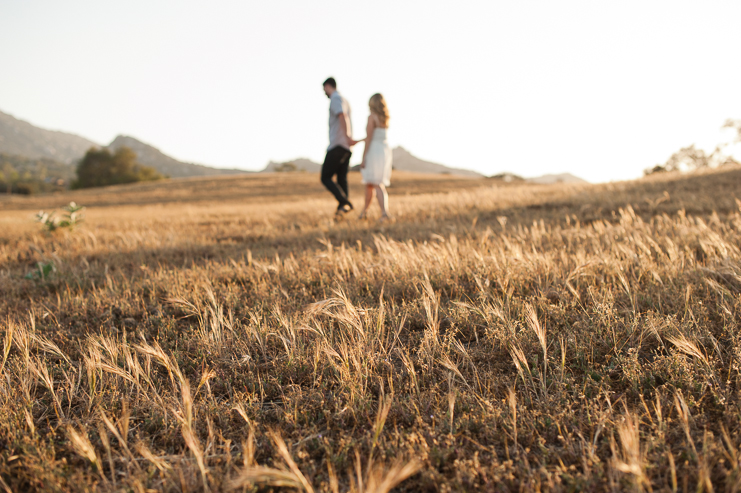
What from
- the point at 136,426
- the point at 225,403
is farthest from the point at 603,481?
the point at 136,426

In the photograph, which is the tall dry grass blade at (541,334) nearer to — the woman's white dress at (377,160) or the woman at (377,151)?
the woman at (377,151)

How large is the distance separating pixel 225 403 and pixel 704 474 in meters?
1.58

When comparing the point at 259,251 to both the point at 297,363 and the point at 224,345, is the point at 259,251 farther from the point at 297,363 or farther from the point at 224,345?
the point at 297,363

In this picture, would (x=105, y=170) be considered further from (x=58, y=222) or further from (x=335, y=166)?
(x=335, y=166)

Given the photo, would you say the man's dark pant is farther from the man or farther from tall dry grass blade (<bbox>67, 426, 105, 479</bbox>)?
tall dry grass blade (<bbox>67, 426, 105, 479</bbox>)

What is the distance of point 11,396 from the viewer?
5.21 ft

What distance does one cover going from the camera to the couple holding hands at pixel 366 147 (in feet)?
22.1

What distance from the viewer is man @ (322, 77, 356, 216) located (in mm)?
6895

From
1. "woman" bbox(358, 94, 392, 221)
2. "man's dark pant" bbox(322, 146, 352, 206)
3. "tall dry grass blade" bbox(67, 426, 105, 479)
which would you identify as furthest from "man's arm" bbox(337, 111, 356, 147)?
"tall dry grass blade" bbox(67, 426, 105, 479)

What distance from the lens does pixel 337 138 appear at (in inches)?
275

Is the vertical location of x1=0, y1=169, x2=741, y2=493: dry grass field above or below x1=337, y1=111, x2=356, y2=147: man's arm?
below

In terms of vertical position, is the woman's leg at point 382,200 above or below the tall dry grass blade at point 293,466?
above

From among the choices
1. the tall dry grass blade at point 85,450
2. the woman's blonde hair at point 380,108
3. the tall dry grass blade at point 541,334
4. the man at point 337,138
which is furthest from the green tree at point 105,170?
the tall dry grass blade at point 541,334

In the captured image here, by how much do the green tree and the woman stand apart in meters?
Answer: 74.1
